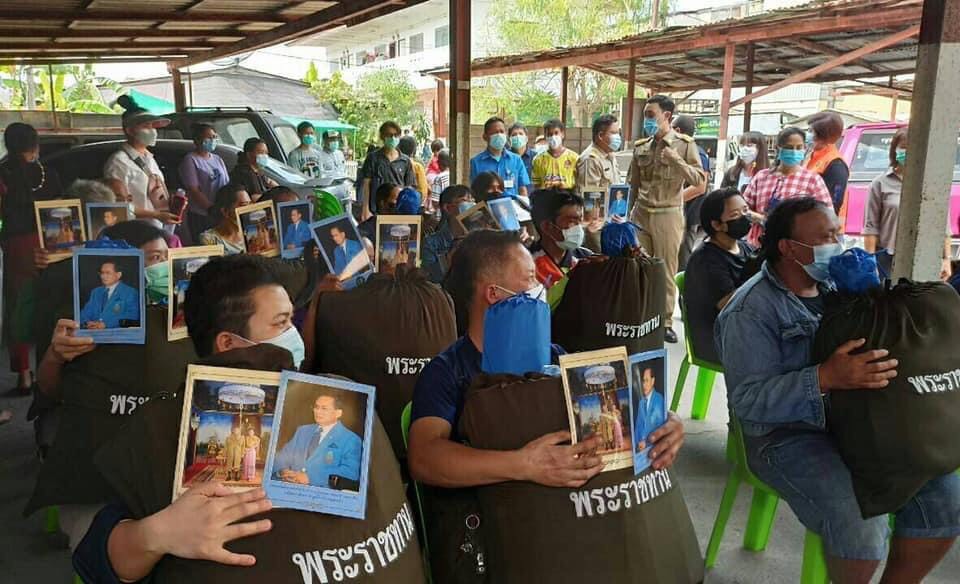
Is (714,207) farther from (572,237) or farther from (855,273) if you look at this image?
(855,273)

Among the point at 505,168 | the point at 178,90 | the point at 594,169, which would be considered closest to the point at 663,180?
the point at 594,169

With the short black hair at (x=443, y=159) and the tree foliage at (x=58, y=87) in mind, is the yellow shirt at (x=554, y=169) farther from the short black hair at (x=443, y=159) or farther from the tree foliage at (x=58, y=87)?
the tree foliage at (x=58, y=87)

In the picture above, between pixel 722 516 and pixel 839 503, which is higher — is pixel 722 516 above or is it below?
below

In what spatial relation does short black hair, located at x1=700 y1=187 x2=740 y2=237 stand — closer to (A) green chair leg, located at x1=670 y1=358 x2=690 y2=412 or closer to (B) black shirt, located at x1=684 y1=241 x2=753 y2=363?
(B) black shirt, located at x1=684 y1=241 x2=753 y2=363

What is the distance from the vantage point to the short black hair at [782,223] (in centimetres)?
249

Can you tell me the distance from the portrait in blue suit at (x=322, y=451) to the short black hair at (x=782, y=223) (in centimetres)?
177

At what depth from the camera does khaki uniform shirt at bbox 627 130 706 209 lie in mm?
5613

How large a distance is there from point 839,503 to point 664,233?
3.78 meters

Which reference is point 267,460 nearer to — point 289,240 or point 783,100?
point 289,240

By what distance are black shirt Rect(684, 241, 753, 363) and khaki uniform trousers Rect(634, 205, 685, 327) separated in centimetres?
193

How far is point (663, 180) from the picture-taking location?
5656 millimetres

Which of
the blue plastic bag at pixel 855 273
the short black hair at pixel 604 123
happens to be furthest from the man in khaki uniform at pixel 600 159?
the blue plastic bag at pixel 855 273

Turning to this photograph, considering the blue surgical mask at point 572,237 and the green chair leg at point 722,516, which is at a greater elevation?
the blue surgical mask at point 572,237

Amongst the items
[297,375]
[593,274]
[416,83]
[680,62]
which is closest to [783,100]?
[416,83]
